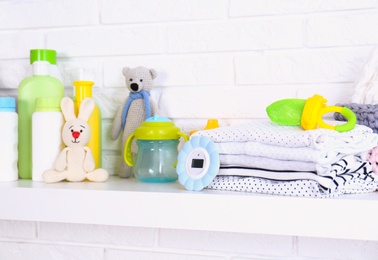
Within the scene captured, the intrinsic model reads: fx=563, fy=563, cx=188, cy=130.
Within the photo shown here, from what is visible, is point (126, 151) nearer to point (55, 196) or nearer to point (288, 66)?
point (55, 196)

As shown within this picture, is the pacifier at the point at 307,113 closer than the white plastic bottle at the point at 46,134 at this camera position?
Yes

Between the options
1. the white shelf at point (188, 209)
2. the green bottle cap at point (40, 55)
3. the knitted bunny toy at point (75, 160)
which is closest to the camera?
the white shelf at point (188, 209)

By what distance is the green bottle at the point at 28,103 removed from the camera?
116 centimetres

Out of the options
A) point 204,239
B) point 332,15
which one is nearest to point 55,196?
point 204,239

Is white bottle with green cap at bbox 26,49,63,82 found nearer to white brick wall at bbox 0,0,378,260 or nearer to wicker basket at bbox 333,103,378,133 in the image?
white brick wall at bbox 0,0,378,260

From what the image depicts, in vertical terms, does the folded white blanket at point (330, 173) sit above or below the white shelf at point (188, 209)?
above

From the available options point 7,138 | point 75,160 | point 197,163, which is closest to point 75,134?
point 75,160

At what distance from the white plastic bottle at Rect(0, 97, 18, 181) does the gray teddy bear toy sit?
0.22m

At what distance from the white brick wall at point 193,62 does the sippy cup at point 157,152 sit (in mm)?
149

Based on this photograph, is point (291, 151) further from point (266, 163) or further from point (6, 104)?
point (6, 104)

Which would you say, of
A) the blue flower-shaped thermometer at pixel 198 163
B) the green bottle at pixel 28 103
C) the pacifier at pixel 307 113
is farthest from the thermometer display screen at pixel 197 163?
the green bottle at pixel 28 103

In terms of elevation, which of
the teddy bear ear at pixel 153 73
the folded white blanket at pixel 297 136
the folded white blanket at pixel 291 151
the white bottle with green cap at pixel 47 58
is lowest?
the folded white blanket at pixel 291 151

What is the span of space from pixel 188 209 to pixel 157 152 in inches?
6.6

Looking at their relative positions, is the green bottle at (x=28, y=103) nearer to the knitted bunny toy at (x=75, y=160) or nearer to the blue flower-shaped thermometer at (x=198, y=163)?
the knitted bunny toy at (x=75, y=160)
